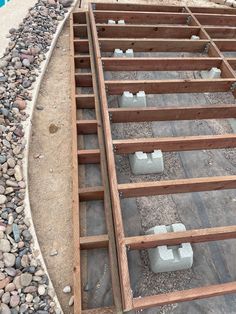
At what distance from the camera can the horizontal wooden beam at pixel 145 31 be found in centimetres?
626

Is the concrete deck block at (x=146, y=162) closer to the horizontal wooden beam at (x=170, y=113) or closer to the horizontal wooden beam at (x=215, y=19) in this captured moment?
the horizontal wooden beam at (x=170, y=113)

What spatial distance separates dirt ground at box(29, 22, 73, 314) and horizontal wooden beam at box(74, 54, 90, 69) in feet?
0.78

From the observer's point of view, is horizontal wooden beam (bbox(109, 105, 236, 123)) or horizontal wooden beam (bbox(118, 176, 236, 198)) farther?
horizontal wooden beam (bbox(109, 105, 236, 123))

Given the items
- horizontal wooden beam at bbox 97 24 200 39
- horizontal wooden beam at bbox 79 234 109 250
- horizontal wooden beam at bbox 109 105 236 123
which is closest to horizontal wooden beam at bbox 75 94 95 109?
horizontal wooden beam at bbox 109 105 236 123

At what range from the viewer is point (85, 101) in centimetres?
509

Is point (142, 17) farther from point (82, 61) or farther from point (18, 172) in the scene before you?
point (18, 172)

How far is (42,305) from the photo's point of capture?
298 cm

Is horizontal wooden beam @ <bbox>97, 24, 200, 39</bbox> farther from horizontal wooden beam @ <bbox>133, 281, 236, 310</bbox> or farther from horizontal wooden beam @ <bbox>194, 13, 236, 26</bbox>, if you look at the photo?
horizontal wooden beam @ <bbox>133, 281, 236, 310</bbox>

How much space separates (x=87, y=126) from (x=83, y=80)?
1.30 meters

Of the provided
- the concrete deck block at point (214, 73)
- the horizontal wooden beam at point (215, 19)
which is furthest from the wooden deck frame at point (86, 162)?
the horizontal wooden beam at point (215, 19)

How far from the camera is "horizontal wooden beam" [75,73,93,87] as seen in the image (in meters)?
5.49

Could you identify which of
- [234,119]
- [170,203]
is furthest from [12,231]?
[234,119]

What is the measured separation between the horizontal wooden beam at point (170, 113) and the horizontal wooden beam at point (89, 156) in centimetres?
58

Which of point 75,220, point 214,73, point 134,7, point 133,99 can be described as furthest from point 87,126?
point 134,7
